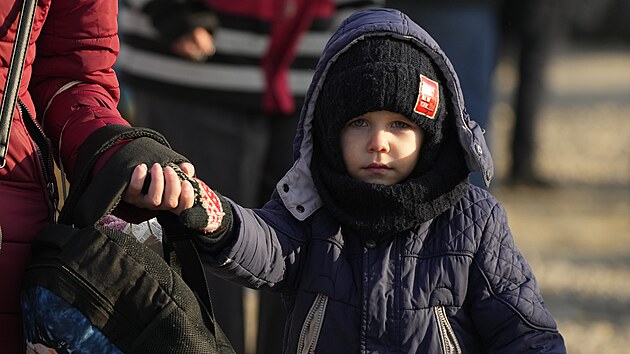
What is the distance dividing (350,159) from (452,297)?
0.36 metres

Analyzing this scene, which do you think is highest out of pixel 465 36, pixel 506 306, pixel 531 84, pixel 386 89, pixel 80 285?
pixel 531 84

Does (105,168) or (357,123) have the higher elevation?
(357,123)

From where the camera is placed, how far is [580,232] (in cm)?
798

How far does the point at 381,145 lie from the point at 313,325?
15.7 inches

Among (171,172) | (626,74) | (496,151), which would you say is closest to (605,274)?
(496,151)

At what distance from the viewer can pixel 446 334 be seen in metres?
2.62

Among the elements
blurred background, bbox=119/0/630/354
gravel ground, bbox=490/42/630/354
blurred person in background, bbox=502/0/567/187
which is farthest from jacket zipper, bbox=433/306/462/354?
blurred person in background, bbox=502/0/567/187

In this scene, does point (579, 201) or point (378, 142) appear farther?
point (579, 201)

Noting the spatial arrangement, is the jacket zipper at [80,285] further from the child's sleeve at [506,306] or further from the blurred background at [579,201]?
the blurred background at [579,201]

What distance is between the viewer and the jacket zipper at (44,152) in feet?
7.66

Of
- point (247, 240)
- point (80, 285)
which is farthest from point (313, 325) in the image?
point (80, 285)

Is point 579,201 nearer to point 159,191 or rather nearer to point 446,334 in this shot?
point 446,334

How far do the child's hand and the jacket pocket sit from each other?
0.48 metres

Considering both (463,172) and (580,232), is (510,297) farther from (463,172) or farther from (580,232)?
(580,232)
